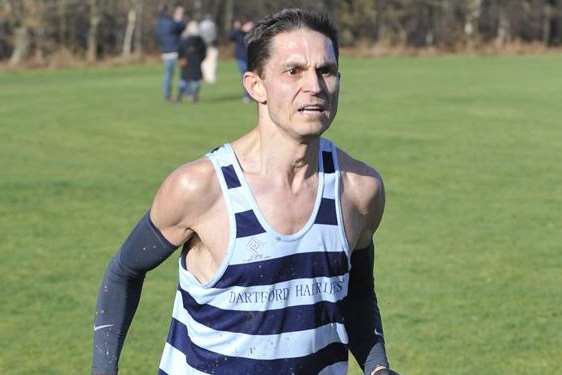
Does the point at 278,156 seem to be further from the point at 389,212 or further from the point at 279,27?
the point at 389,212

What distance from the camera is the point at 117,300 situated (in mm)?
4031

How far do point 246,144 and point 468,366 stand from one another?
16.1ft

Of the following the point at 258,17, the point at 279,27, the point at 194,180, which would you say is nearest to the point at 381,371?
the point at 194,180

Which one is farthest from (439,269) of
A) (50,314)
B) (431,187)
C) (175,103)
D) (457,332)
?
(175,103)


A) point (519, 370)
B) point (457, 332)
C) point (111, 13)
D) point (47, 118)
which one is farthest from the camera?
point (111, 13)

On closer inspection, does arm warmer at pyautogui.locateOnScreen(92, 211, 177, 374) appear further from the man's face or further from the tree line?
the tree line

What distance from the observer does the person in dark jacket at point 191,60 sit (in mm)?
28688

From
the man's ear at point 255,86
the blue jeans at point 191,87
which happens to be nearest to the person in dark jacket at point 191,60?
the blue jeans at point 191,87

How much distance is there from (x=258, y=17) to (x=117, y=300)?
1674 inches

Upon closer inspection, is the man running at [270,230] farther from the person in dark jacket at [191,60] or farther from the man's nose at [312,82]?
the person in dark jacket at [191,60]

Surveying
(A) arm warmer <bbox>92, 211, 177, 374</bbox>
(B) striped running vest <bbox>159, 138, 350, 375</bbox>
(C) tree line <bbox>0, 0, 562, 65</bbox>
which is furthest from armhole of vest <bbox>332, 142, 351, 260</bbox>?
(C) tree line <bbox>0, 0, 562, 65</bbox>

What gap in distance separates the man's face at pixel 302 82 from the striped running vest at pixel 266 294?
9.6 inches

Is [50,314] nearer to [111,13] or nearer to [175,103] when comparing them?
[175,103]

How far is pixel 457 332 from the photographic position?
30.1ft
